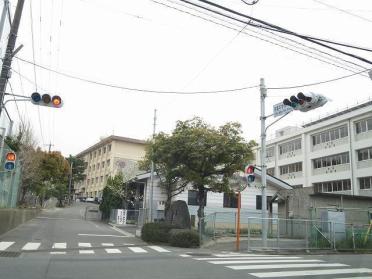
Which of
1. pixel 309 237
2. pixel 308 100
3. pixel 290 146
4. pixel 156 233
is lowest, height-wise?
pixel 156 233

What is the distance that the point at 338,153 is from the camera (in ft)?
153

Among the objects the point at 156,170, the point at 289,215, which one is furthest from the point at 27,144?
the point at 289,215

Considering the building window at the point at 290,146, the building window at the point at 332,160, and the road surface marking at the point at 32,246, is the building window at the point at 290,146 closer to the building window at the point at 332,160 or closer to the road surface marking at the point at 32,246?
the building window at the point at 332,160

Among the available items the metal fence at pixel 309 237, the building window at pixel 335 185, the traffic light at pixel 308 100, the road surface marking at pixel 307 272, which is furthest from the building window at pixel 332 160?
the road surface marking at pixel 307 272

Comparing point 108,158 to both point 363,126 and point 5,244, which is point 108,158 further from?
point 5,244

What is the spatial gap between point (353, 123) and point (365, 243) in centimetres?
2833

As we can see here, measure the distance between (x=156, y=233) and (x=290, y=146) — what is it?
4171 cm

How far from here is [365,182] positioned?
140ft

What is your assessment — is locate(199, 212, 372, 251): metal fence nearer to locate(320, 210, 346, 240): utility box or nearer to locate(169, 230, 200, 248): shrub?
locate(320, 210, 346, 240): utility box

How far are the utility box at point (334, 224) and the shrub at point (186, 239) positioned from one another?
587 cm

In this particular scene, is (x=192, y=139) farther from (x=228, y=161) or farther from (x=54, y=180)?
(x=54, y=180)

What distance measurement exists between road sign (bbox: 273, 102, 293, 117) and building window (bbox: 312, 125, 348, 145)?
31.5 meters

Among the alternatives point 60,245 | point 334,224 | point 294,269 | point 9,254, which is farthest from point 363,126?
point 9,254

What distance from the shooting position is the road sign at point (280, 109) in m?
16.7
